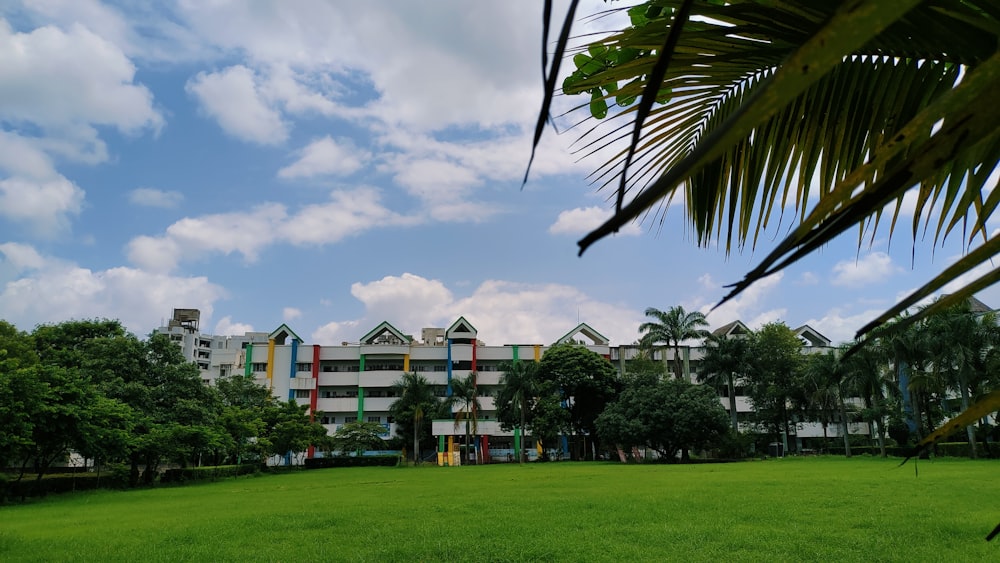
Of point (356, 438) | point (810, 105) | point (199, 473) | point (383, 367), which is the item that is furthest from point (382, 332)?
point (810, 105)

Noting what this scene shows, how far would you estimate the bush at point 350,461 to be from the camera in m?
35.0

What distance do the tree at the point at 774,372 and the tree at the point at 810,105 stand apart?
120 ft

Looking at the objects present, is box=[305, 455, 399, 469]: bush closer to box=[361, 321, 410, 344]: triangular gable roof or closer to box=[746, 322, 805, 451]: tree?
box=[361, 321, 410, 344]: triangular gable roof

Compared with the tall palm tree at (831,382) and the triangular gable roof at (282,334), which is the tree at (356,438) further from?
the tall palm tree at (831,382)

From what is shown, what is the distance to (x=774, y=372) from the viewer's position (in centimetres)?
3553

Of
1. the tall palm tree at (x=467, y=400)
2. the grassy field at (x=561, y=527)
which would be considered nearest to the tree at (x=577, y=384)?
the tall palm tree at (x=467, y=400)

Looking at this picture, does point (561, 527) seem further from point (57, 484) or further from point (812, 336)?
point (812, 336)

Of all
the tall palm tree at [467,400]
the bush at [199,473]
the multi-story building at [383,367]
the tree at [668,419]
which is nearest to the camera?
the bush at [199,473]

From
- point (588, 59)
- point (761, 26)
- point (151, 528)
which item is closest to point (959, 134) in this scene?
point (761, 26)

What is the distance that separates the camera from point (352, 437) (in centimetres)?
3591

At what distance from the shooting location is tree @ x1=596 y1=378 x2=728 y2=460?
28844 millimetres

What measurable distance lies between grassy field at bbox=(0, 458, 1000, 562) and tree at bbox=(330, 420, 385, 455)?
23.3 meters

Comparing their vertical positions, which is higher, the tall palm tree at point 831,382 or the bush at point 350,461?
the tall palm tree at point 831,382

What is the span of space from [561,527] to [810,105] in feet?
23.7
